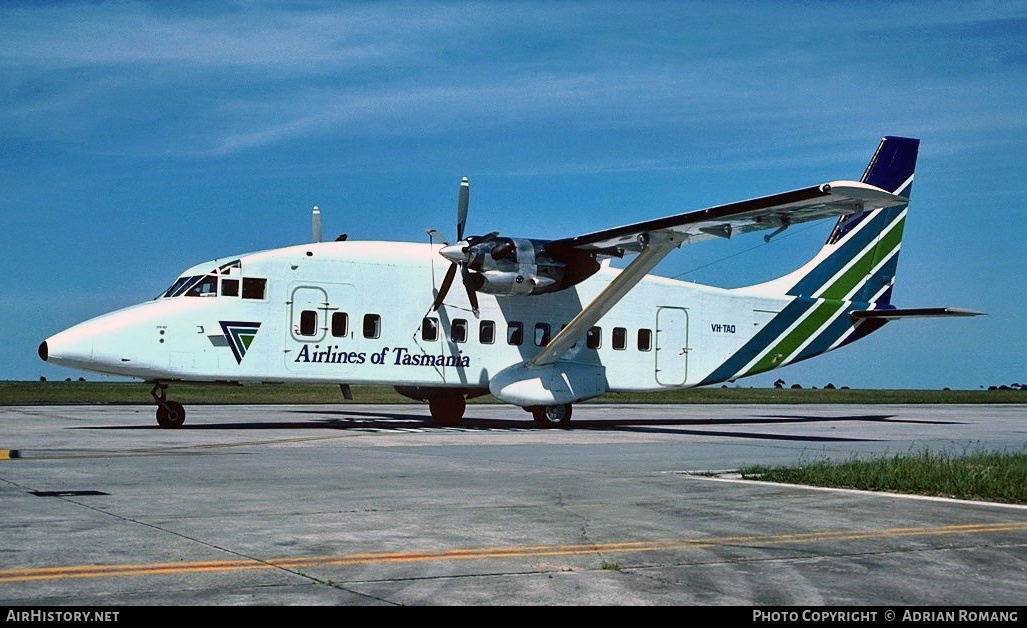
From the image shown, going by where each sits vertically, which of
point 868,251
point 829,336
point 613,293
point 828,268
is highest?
point 868,251

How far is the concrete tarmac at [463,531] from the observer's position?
6719 mm

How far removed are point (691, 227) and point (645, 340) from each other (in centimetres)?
499

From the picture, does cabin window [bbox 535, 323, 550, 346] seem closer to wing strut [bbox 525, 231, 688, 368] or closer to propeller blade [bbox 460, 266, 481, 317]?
wing strut [bbox 525, 231, 688, 368]

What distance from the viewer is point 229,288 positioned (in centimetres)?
2383

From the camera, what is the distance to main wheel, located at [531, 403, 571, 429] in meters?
27.4

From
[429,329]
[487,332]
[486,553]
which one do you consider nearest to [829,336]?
[487,332]

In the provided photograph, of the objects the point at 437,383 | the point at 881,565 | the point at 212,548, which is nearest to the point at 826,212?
the point at 437,383

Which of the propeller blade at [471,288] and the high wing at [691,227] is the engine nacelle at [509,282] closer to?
the propeller blade at [471,288]

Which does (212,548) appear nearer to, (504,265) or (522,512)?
(522,512)

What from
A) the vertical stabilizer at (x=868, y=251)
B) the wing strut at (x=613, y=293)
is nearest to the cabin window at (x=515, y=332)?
the wing strut at (x=613, y=293)

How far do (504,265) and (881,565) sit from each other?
60.0 feet

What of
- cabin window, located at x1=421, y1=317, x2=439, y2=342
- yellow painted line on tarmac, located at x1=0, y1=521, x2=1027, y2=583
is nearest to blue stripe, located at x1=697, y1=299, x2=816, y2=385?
cabin window, located at x1=421, y1=317, x2=439, y2=342

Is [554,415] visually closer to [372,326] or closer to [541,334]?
[541,334]

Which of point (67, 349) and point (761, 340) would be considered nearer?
point (67, 349)
